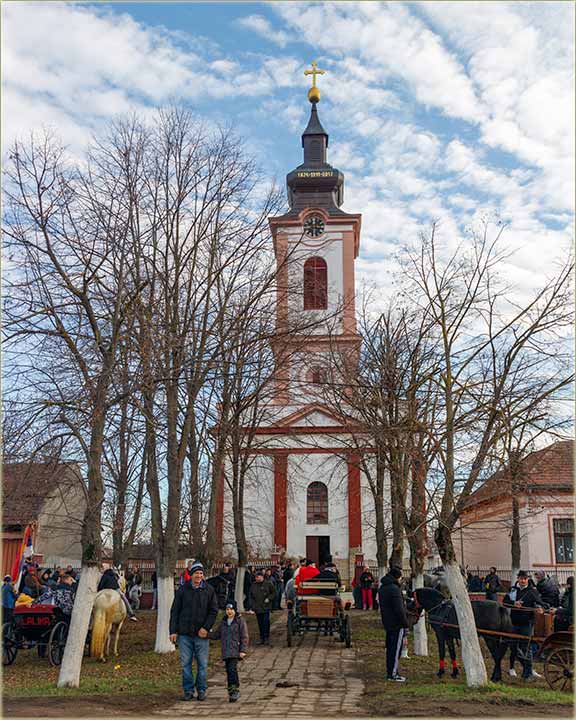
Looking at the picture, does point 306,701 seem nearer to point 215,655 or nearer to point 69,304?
point 215,655

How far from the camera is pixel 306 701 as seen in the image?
412 inches

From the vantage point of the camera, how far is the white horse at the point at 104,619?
14234 millimetres

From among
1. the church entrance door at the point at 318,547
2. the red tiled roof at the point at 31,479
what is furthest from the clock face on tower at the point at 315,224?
the red tiled roof at the point at 31,479

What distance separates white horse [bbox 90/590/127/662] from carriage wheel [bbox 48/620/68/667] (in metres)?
0.54

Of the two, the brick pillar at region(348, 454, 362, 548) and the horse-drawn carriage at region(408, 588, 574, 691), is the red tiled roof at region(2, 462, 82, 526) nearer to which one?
the horse-drawn carriage at region(408, 588, 574, 691)

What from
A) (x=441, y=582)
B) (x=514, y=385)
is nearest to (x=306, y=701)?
(x=514, y=385)

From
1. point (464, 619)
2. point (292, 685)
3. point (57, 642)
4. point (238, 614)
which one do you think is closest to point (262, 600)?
point (57, 642)

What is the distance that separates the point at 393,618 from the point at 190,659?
11.0ft

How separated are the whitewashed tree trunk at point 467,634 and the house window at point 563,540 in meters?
20.3

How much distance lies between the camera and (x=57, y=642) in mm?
14180

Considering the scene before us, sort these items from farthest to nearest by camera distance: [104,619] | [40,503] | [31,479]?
[40,503], [104,619], [31,479]

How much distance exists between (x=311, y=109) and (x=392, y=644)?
4423 cm

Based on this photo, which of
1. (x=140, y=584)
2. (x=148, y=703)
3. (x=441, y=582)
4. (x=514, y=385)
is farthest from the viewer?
(x=140, y=584)

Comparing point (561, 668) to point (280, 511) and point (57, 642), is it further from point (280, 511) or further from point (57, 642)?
point (280, 511)
